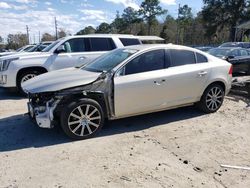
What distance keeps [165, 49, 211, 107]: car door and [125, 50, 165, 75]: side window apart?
234mm

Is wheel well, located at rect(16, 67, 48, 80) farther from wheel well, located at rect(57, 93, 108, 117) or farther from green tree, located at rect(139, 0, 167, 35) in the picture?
green tree, located at rect(139, 0, 167, 35)

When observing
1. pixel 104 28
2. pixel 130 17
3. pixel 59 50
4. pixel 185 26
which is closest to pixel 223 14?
pixel 185 26

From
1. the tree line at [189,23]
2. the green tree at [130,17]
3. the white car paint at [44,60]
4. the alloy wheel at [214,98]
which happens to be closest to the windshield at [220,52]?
the white car paint at [44,60]

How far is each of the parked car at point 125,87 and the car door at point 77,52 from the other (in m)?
3.14

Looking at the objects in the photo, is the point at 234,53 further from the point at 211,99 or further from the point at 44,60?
the point at 44,60

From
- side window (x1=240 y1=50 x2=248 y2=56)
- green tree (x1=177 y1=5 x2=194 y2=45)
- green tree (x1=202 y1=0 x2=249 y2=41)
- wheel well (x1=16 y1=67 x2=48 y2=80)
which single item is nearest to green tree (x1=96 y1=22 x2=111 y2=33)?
green tree (x1=177 y1=5 x2=194 y2=45)

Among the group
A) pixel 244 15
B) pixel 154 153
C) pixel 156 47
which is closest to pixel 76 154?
pixel 154 153

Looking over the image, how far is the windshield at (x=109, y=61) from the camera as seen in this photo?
6.07m

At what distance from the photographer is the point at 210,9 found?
6475 centimetres

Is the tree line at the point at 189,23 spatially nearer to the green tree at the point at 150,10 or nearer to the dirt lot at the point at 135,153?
the green tree at the point at 150,10

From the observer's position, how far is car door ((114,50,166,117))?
227 inches

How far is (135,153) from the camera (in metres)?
4.89

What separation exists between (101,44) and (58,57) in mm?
1516

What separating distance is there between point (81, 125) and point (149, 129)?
4.58 feet
